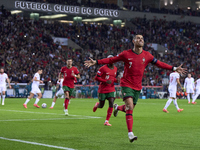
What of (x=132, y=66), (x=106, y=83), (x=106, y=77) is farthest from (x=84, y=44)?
(x=132, y=66)

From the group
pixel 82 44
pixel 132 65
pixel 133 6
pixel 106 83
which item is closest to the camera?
pixel 132 65

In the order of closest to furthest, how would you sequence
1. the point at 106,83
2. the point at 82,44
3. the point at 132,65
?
the point at 132,65 → the point at 106,83 → the point at 82,44

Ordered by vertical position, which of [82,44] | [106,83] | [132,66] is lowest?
[106,83]

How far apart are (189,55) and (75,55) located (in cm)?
1852

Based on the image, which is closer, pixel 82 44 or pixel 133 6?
pixel 82 44

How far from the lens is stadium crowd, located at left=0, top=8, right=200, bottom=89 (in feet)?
135

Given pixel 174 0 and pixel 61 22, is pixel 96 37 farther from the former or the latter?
pixel 174 0

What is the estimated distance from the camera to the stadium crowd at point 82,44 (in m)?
41.1

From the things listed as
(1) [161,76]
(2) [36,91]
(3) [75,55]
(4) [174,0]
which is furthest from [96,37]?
(2) [36,91]

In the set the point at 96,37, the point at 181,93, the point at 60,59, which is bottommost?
the point at 181,93

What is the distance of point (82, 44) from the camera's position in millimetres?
51344

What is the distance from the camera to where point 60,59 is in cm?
4462

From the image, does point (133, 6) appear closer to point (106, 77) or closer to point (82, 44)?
point (82, 44)

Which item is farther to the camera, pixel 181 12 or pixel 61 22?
pixel 181 12
